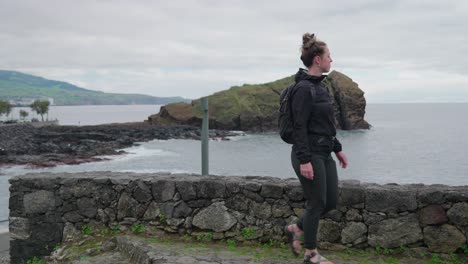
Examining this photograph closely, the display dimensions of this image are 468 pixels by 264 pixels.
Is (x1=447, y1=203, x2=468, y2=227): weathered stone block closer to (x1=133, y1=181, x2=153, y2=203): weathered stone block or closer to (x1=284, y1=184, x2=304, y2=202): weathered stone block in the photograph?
(x1=284, y1=184, x2=304, y2=202): weathered stone block

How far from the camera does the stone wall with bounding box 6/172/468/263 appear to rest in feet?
17.7

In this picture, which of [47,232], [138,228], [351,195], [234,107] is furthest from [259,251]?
[234,107]

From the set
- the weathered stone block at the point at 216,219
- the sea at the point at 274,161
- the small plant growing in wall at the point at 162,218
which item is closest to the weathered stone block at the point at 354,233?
the weathered stone block at the point at 216,219

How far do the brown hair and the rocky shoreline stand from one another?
3731 cm

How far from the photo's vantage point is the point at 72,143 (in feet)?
177

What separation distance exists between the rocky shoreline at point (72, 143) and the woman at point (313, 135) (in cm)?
3725

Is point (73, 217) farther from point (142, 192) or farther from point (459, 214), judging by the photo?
point (459, 214)

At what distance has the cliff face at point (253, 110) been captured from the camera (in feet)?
267

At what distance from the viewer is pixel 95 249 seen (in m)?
6.36

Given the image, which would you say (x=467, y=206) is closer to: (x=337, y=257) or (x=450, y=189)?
(x=450, y=189)

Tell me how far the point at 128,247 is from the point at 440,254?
11.9 ft

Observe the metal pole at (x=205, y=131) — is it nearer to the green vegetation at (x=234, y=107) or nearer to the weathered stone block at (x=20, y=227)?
the weathered stone block at (x=20, y=227)

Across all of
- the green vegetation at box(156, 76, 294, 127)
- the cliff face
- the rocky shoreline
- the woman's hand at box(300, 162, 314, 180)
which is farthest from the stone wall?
the cliff face

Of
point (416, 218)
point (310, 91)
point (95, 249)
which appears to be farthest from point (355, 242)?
point (95, 249)
